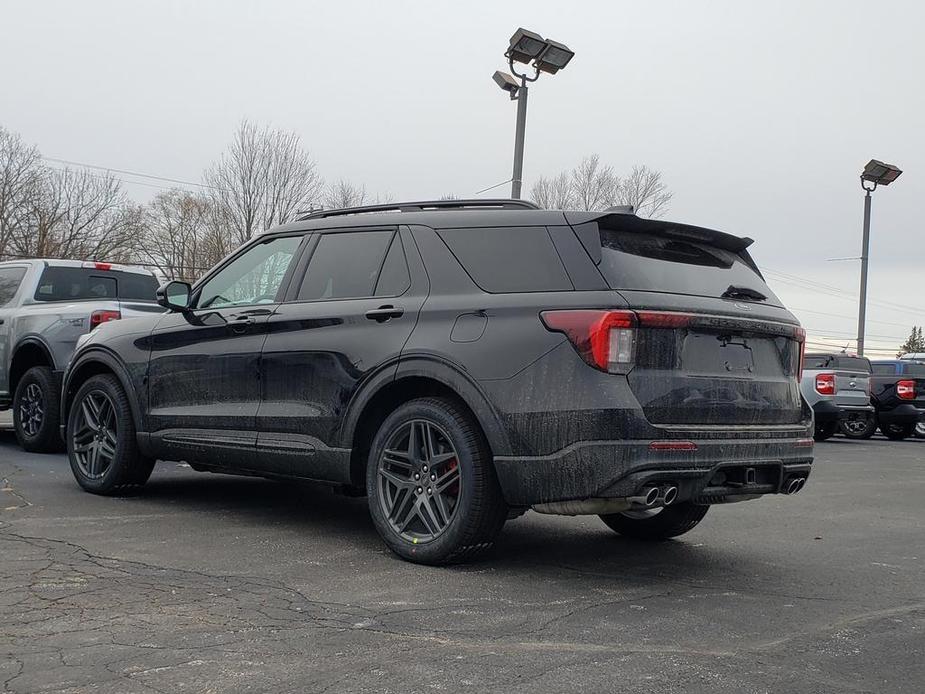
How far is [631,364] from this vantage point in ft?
15.6

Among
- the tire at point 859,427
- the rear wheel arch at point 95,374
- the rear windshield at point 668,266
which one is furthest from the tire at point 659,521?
the tire at point 859,427

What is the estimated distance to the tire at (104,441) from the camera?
7.09m

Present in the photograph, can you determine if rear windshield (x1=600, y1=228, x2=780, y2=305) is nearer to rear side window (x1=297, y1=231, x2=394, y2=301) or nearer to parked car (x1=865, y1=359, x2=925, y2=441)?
rear side window (x1=297, y1=231, x2=394, y2=301)

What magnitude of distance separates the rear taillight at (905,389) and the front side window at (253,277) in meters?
17.7

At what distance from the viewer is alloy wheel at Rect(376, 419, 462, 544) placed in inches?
203

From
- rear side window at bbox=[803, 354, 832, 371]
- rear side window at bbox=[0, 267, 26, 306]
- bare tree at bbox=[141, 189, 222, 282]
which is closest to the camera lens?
rear side window at bbox=[0, 267, 26, 306]

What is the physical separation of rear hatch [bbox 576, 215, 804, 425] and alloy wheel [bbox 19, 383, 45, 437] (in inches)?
A: 269

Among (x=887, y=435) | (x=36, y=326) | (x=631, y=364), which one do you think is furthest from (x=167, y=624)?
(x=887, y=435)

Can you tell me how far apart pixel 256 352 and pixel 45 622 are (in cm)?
241

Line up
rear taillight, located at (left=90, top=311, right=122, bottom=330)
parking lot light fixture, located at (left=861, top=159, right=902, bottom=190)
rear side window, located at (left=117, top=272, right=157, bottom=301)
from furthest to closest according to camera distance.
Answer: parking lot light fixture, located at (left=861, top=159, right=902, bottom=190) → rear side window, located at (left=117, top=272, right=157, bottom=301) → rear taillight, located at (left=90, top=311, right=122, bottom=330)

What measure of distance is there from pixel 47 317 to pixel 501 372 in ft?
21.7

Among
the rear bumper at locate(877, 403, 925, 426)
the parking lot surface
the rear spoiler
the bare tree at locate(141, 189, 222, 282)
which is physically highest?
the bare tree at locate(141, 189, 222, 282)

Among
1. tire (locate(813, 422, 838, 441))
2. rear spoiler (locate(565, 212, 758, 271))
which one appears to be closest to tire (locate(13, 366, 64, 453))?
rear spoiler (locate(565, 212, 758, 271))

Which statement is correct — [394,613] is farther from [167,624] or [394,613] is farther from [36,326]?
[36,326]
